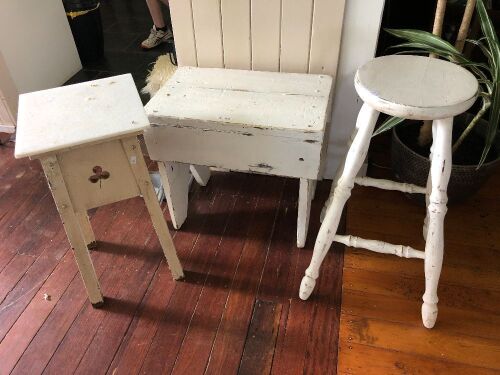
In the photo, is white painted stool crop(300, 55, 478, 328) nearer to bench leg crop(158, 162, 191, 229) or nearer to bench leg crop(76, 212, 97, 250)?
bench leg crop(158, 162, 191, 229)

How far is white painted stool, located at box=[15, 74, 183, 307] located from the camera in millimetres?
1021

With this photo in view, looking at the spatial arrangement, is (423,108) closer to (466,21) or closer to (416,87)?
(416,87)

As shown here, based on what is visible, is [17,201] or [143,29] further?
[143,29]

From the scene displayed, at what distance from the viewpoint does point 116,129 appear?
1032 millimetres

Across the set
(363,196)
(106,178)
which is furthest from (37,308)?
(363,196)

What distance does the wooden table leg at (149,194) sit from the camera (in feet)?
3.58

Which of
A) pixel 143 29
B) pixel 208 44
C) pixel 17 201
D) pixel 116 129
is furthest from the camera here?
pixel 143 29

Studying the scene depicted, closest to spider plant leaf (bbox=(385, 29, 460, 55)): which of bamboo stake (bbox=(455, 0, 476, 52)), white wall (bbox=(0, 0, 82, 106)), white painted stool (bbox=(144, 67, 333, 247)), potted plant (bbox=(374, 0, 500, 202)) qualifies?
potted plant (bbox=(374, 0, 500, 202))

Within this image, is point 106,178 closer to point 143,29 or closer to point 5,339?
point 5,339

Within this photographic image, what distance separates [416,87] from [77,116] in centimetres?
86

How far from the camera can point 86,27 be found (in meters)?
Result: 2.63

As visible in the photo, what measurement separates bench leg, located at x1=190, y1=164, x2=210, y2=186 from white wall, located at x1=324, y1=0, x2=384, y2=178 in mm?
520

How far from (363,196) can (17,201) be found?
1441 millimetres

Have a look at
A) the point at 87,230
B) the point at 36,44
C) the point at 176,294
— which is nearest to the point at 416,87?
the point at 176,294
